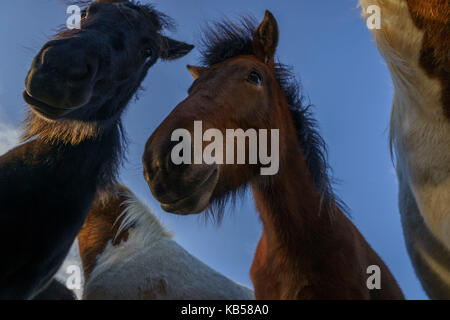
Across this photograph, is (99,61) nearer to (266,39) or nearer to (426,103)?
(266,39)

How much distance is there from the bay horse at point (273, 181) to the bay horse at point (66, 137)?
16.6 inches

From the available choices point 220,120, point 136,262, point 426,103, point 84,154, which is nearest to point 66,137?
point 84,154

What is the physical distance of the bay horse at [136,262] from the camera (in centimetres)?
178

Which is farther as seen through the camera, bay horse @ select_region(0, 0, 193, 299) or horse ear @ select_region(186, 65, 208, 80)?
horse ear @ select_region(186, 65, 208, 80)

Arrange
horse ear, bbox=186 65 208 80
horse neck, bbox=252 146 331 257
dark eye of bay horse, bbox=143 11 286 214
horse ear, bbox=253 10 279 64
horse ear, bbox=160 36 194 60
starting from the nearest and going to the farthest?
1. dark eye of bay horse, bbox=143 11 286 214
2. horse neck, bbox=252 146 331 257
3. horse ear, bbox=253 10 279 64
4. horse ear, bbox=186 65 208 80
5. horse ear, bbox=160 36 194 60

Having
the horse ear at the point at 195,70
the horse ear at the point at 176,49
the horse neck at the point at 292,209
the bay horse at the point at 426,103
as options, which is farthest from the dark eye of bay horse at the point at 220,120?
the bay horse at the point at 426,103

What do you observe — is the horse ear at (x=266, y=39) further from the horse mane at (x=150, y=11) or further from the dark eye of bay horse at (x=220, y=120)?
the horse mane at (x=150, y=11)

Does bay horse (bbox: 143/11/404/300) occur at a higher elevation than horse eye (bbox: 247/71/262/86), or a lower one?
lower

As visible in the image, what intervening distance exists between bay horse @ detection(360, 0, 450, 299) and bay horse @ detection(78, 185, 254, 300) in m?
1.31

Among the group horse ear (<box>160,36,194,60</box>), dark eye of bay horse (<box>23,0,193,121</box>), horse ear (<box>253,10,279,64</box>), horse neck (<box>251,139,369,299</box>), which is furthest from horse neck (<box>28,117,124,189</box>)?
horse ear (<box>253,10,279,64</box>)

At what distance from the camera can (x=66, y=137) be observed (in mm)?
1424

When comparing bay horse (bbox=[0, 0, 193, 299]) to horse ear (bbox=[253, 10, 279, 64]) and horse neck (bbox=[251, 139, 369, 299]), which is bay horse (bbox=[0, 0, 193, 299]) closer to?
horse ear (bbox=[253, 10, 279, 64])

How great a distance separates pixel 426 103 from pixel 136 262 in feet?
6.19

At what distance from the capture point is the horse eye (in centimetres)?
140
